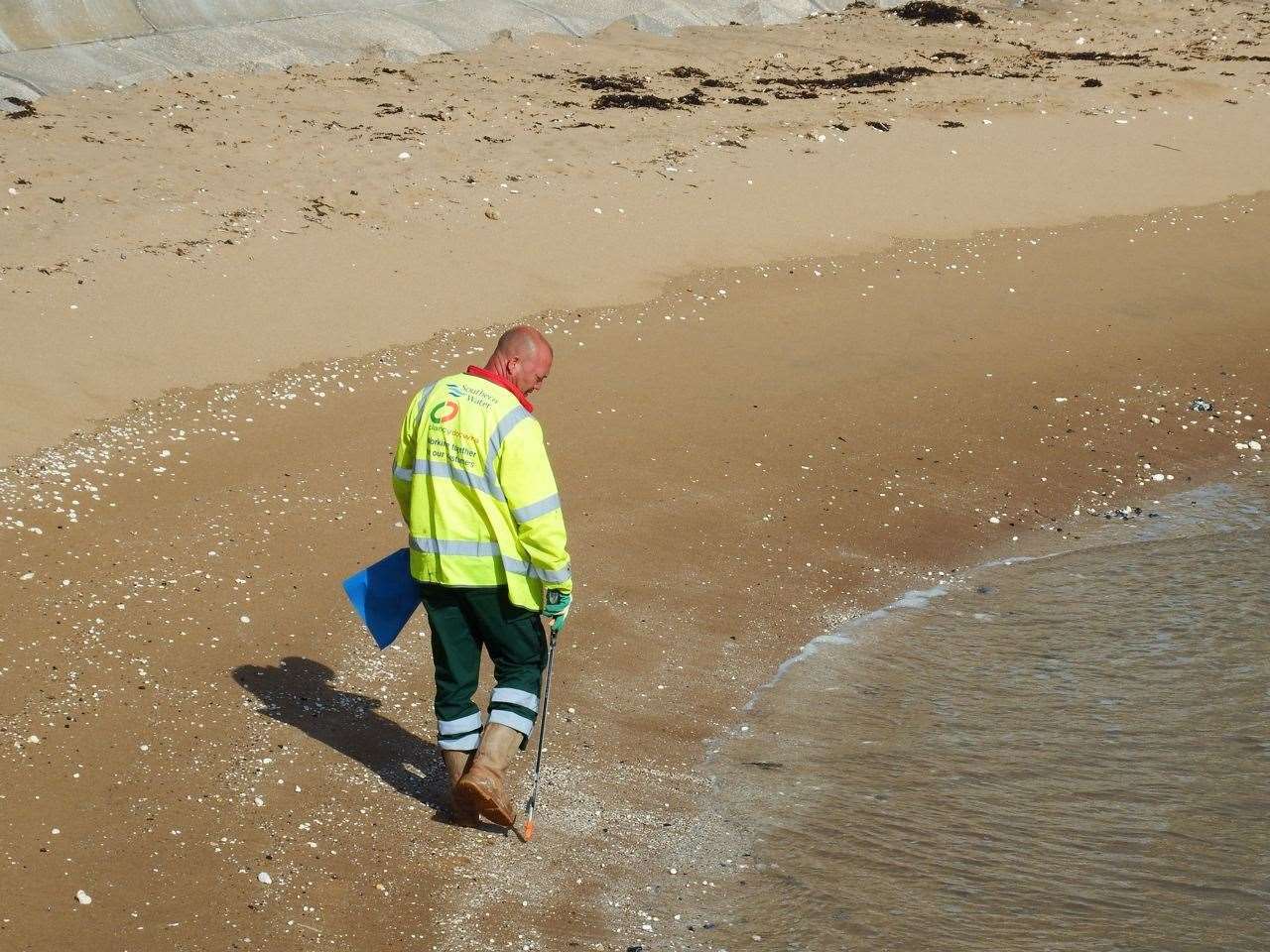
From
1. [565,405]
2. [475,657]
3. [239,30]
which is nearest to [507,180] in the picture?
[565,405]

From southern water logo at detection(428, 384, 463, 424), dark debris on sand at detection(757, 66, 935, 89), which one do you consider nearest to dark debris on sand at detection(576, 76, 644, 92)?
dark debris on sand at detection(757, 66, 935, 89)

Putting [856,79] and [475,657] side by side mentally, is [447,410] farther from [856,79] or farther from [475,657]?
[856,79]

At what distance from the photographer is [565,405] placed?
9.59 meters

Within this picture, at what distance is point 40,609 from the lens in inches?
261

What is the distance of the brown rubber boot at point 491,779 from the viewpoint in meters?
5.23

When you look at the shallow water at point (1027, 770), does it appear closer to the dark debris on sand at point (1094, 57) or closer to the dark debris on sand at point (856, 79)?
the dark debris on sand at point (856, 79)

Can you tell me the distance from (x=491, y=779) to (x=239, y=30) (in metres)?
12.8

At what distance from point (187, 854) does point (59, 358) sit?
487cm

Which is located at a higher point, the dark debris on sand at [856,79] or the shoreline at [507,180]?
the dark debris on sand at [856,79]

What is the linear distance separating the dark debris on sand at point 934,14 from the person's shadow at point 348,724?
1517cm

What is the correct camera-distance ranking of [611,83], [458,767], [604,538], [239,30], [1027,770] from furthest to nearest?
[239,30] < [611,83] < [604,538] < [1027,770] < [458,767]

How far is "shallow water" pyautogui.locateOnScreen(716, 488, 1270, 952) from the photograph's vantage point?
5168mm

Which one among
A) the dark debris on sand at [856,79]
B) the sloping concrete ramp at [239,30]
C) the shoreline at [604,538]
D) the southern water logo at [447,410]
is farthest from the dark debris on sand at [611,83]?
the southern water logo at [447,410]

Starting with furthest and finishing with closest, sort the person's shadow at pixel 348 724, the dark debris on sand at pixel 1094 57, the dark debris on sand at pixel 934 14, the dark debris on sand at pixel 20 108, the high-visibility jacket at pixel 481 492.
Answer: the dark debris on sand at pixel 934 14
the dark debris on sand at pixel 1094 57
the dark debris on sand at pixel 20 108
the person's shadow at pixel 348 724
the high-visibility jacket at pixel 481 492
